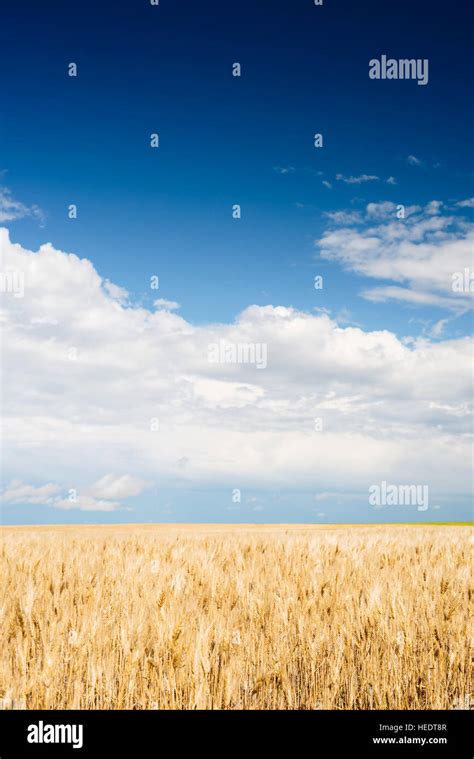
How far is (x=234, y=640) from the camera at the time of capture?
4.47 meters

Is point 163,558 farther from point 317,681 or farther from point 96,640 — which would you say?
point 317,681

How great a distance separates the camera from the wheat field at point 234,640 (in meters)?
3.70

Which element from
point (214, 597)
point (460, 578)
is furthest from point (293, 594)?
point (460, 578)

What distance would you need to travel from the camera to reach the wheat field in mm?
3699

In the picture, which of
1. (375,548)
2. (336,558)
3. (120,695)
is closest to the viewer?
→ (120,695)

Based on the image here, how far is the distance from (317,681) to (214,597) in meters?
1.92

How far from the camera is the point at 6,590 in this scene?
6293 mm
